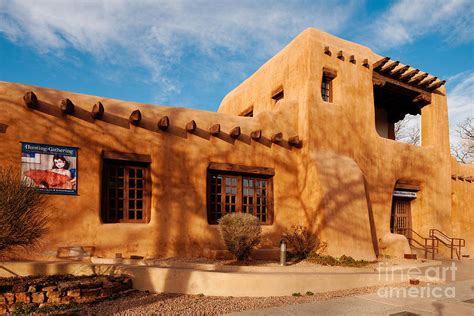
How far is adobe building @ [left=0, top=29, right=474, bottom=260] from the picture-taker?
8961mm

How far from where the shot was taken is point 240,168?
11312 millimetres

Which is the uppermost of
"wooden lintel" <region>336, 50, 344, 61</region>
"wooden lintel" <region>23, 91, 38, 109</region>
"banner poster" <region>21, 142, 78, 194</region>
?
"wooden lintel" <region>336, 50, 344, 61</region>

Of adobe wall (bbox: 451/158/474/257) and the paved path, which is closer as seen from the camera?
the paved path

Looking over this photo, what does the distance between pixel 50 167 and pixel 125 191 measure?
190cm

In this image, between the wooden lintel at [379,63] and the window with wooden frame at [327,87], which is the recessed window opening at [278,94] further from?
the wooden lintel at [379,63]

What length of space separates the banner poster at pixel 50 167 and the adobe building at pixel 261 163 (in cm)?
2

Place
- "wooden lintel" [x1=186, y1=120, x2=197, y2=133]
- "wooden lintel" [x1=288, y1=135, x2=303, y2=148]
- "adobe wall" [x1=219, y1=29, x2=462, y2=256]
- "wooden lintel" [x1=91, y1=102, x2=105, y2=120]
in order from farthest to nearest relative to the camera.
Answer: "adobe wall" [x1=219, y1=29, x2=462, y2=256]
"wooden lintel" [x1=288, y1=135, x2=303, y2=148]
"wooden lintel" [x1=186, y1=120, x2=197, y2=133]
"wooden lintel" [x1=91, y1=102, x2=105, y2=120]

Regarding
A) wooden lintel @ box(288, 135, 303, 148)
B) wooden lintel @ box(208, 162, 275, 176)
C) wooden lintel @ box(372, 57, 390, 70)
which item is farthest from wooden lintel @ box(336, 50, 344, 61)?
wooden lintel @ box(208, 162, 275, 176)

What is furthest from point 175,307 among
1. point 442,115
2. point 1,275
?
point 442,115

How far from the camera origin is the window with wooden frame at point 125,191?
9.58 meters

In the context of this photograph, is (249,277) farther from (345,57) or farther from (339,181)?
(345,57)

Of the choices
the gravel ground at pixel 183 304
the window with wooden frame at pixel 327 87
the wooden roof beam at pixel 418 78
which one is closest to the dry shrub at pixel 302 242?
the gravel ground at pixel 183 304

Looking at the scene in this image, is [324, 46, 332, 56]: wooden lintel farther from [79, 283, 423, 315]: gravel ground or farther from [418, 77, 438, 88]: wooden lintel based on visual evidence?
[79, 283, 423, 315]: gravel ground

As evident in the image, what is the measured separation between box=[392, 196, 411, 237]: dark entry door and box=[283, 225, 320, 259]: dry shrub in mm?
5213
